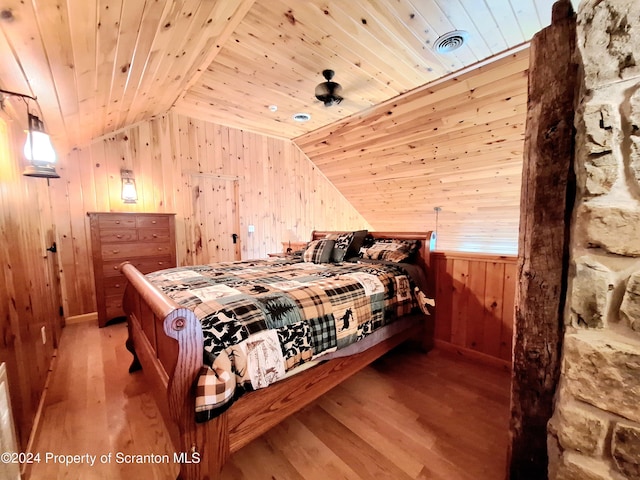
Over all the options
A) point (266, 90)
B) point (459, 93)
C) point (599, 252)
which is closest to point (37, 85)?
point (266, 90)

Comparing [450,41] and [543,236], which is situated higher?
[450,41]

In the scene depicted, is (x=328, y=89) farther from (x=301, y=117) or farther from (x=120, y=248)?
(x=120, y=248)

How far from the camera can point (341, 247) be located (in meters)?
2.74

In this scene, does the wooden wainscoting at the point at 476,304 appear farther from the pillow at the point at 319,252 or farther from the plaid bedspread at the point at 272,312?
the pillow at the point at 319,252

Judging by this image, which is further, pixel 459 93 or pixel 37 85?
pixel 459 93

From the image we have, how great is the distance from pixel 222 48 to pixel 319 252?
1941 mm

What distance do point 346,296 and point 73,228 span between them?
134 inches

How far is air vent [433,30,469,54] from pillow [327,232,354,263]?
5.67 ft

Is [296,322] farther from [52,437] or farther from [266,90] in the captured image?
[266,90]

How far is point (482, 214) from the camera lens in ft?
12.7

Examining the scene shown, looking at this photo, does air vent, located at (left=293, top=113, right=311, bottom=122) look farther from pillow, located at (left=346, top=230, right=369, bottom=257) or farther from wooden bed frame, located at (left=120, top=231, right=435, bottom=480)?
wooden bed frame, located at (left=120, top=231, right=435, bottom=480)

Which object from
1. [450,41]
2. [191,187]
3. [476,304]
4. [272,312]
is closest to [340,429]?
[272,312]

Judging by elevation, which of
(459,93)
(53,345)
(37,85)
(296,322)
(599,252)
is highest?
(459,93)

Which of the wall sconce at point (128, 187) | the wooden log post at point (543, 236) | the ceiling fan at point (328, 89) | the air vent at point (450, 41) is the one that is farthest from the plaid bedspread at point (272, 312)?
the wall sconce at point (128, 187)
